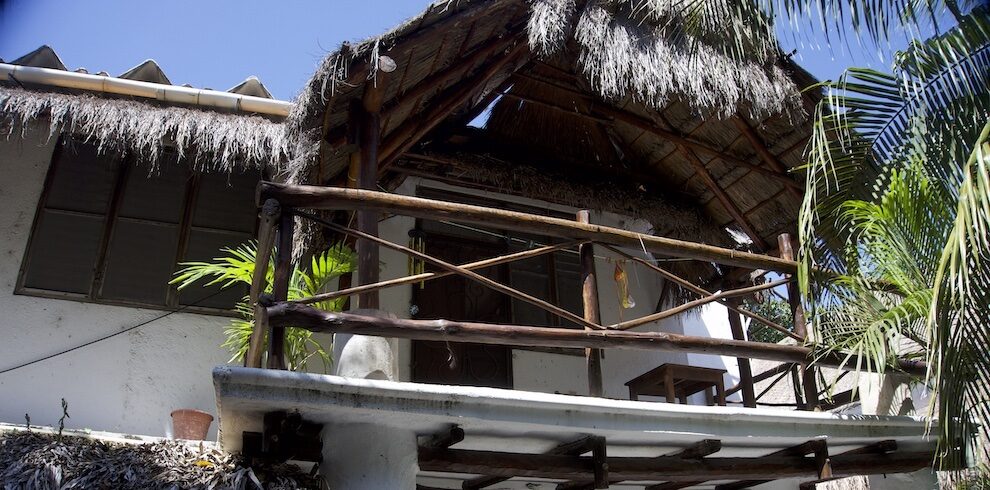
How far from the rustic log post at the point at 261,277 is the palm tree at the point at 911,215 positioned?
270 centimetres

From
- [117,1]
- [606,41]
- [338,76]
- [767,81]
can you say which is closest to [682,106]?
[767,81]

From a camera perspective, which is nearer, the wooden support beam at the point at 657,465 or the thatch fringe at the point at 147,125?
the wooden support beam at the point at 657,465

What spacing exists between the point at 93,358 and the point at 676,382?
386cm

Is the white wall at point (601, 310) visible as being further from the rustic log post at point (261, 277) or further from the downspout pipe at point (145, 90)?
the rustic log post at point (261, 277)

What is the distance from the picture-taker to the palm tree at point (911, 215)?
12.7 feet

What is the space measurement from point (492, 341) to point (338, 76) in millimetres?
1658

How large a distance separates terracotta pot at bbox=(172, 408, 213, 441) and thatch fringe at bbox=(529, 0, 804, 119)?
3.00 meters

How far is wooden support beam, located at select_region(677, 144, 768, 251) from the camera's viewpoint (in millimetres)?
6730

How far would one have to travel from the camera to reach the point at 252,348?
12.4ft

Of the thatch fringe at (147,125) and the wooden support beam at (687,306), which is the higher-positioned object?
the thatch fringe at (147,125)

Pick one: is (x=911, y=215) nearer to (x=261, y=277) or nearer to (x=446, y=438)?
(x=446, y=438)

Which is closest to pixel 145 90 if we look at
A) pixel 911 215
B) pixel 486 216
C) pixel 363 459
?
pixel 486 216

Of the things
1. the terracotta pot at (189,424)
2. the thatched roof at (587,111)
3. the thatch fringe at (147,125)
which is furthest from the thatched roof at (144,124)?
the terracotta pot at (189,424)

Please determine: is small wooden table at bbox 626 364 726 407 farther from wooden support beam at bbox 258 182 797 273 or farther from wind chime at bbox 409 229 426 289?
wind chime at bbox 409 229 426 289
